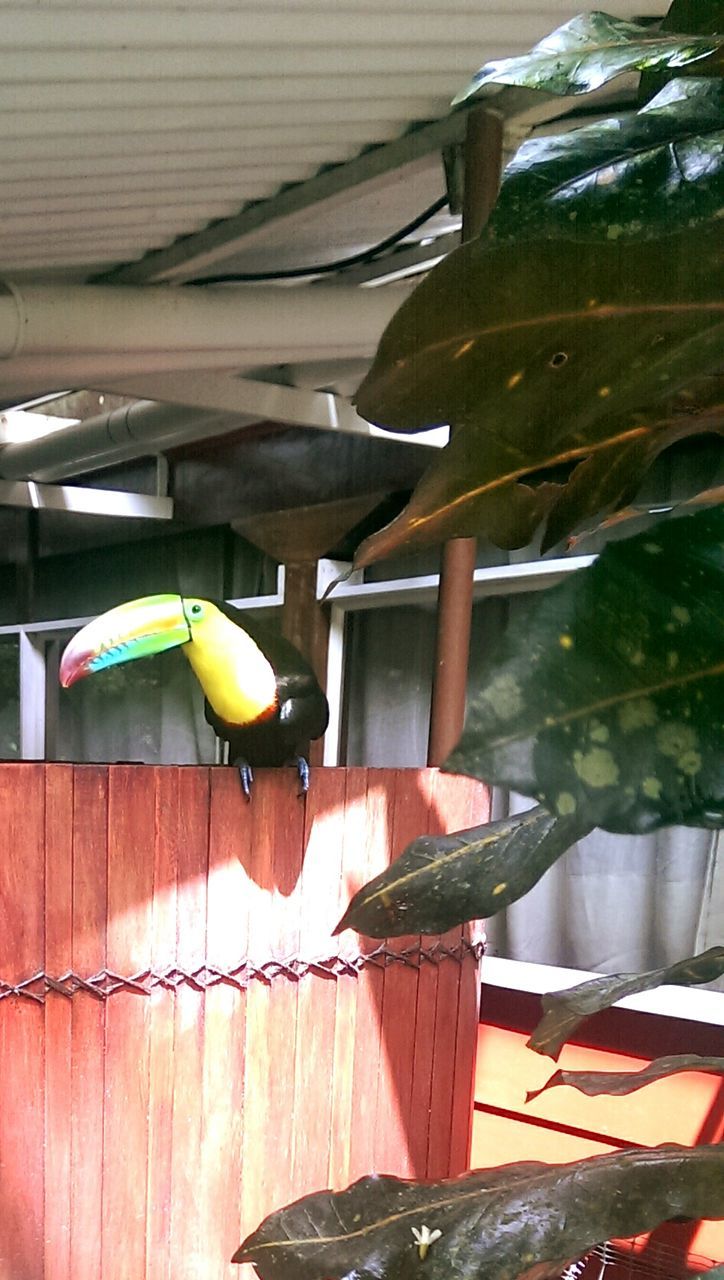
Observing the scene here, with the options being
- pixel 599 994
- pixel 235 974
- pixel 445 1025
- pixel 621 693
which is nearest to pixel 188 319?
pixel 235 974

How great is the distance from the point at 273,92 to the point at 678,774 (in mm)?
1032

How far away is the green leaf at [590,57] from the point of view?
0.71ft

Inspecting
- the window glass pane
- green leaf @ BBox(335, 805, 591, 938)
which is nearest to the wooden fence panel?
green leaf @ BBox(335, 805, 591, 938)

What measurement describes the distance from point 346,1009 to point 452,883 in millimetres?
853

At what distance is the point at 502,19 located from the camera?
3.32ft

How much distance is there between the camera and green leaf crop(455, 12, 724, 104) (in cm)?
22

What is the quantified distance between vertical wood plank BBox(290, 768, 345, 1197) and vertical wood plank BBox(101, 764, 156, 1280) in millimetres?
182

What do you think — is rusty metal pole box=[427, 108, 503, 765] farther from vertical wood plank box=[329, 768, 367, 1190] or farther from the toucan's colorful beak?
the toucan's colorful beak

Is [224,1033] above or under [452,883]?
under

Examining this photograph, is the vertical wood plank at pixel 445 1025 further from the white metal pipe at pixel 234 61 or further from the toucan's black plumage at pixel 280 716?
the white metal pipe at pixel 234 61

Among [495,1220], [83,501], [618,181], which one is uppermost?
[83,501]

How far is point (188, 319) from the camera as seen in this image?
4.72 ft

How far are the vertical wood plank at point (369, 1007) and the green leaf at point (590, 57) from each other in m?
0.96

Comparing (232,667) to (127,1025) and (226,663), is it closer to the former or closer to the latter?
(226,663)
